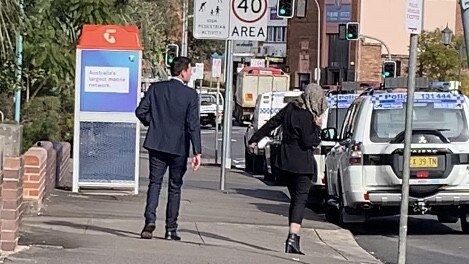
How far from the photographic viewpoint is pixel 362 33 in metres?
74.1

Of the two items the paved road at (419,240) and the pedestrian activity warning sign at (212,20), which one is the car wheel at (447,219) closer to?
the paved road at (419,240)

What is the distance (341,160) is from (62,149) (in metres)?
4.54

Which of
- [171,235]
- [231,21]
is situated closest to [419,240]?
[171,235]

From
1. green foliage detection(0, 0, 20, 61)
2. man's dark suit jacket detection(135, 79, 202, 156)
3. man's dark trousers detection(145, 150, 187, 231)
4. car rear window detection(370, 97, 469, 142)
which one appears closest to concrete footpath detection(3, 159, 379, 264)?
man's dark trousers detection(145, 150, 187, 231)

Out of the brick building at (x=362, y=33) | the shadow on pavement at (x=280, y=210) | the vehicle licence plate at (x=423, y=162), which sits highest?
the brick building at (x=362, y=33)

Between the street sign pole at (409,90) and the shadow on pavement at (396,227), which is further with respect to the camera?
the shadow on pavement at (396,227)

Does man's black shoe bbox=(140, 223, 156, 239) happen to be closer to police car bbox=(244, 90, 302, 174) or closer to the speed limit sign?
the speed limit sign

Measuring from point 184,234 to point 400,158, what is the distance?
3134 mm

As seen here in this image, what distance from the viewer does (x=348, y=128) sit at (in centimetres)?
1470

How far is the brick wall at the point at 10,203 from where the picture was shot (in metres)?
9.02

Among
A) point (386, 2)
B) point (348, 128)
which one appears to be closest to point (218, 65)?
point (348, 128)

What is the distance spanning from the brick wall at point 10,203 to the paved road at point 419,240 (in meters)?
4.51

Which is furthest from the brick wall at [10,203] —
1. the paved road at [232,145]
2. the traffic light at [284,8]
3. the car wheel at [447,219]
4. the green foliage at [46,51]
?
the traffic light at [284,8]

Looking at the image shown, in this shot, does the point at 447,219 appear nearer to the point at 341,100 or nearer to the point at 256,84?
the point at 341,100
